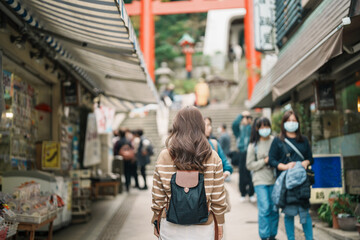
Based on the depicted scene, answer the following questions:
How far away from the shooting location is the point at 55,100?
27.9ft

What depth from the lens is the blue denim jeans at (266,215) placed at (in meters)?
5.63

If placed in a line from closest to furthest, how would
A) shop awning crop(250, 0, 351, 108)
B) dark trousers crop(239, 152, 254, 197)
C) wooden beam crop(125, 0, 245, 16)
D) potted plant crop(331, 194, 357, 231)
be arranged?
shop awning crop(250, 0, 351, 108), potted plant crop(331, 194, 357, 231), dark trousers crop(239, 152, 254, 197), wooden beam crop(125, 0, 245, 16)

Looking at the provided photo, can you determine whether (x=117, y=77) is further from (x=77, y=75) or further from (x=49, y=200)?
(x=49, y=200)

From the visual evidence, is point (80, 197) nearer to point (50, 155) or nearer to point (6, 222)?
point (50, 155)

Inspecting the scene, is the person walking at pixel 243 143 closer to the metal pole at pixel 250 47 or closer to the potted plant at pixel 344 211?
the potted plant at pixel 344 211

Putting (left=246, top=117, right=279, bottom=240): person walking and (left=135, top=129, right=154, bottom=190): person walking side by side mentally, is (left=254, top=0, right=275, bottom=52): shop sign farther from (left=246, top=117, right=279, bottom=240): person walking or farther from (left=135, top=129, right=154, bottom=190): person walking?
(left=135, top=129, right=154, bottom=190): person walking

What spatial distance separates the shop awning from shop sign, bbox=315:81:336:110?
0.55 m

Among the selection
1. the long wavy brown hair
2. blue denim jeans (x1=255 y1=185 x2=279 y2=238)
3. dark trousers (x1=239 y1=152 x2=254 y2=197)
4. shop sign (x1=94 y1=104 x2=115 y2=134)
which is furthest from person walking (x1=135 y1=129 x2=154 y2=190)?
the long wavy brown hair

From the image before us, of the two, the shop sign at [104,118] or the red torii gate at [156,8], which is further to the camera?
the red torii gate at [156,8]

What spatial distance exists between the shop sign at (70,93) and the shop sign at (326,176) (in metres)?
4.97

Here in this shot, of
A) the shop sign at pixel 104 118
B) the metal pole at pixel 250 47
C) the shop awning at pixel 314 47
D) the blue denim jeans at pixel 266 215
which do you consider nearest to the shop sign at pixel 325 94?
the shop awning at pixel 314 47

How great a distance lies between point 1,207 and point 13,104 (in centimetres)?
294

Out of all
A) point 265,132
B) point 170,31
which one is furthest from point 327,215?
point 170,31

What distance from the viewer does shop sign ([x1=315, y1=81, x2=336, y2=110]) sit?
274 inches
